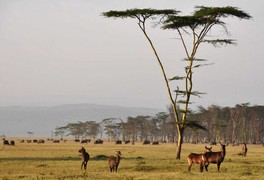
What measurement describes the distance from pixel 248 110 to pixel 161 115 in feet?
121

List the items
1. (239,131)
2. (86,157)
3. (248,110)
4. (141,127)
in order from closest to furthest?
(86,157)
(248,110)
(239,131)
(141,127)

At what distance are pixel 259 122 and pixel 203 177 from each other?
10733 centimetres

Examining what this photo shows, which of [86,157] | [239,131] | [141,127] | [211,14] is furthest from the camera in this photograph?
[141,127]

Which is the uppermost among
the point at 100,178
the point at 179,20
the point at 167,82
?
the point at 179,20

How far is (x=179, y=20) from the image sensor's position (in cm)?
4119

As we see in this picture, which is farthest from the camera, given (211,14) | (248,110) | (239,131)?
(239,131)

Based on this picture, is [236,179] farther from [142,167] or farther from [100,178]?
[142,167]

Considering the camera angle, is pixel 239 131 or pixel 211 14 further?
pixel 239 131

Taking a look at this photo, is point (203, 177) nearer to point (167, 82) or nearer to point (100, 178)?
point (100, 178)

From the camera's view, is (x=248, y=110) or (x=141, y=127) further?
(x=141, y=127)

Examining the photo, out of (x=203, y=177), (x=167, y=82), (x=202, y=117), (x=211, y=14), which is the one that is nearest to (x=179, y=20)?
(x=211, y=14)

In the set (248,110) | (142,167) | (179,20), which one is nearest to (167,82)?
(179,20)

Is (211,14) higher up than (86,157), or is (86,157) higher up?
(211,14)

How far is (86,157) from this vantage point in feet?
94.0
